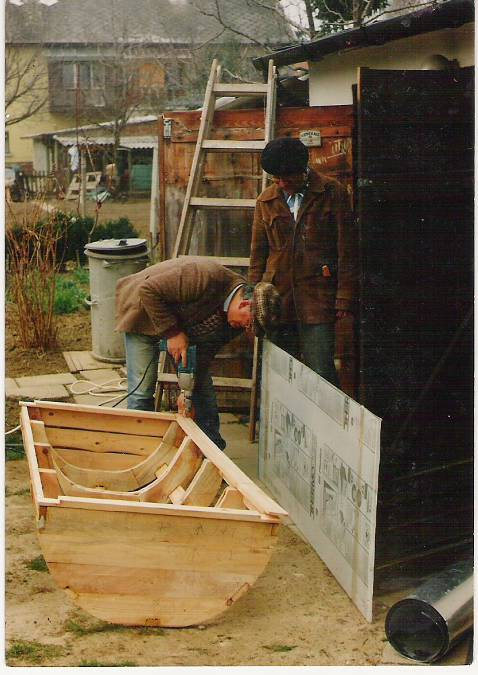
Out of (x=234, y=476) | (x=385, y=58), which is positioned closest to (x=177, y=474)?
(x=234, y=476)

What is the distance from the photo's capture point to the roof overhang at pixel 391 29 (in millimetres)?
4824

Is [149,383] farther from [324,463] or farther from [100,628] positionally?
[100,628]

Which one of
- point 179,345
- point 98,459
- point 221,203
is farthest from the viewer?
point 221,203

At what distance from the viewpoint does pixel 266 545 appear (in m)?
3.40

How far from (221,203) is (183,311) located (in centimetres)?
166

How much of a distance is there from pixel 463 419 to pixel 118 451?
1942mm

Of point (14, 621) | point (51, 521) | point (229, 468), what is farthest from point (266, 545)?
point (14, 621)

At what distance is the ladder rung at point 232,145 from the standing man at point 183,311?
1525mm

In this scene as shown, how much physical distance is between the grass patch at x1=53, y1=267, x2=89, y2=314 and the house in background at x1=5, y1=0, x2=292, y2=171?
203 cm

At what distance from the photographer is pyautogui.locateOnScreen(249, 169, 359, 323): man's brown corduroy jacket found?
495 centimetres

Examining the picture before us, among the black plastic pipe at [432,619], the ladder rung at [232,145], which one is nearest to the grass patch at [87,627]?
the black plastic pipe at [432,619]

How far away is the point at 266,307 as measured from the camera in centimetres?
407

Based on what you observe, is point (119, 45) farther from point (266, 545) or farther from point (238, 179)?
point (266, 545)

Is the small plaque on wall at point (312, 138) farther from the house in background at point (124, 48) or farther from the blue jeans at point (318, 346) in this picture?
the house in background at point (124, 48)
